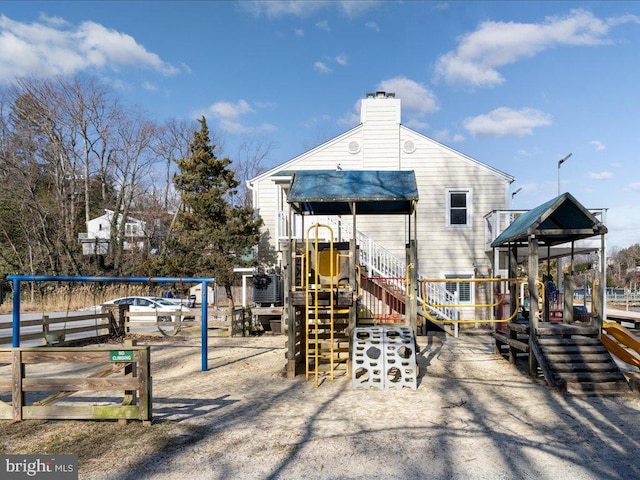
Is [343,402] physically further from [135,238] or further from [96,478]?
[135,238]

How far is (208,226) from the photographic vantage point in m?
23.3

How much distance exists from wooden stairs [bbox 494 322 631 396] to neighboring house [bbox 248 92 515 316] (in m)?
9.06

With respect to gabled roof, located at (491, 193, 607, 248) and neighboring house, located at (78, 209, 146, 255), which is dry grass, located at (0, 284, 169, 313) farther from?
gabled roof, located at (491, 193, 607, 248)

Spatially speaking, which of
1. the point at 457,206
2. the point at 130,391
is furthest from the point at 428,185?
the point at 130,391

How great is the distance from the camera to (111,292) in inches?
1101

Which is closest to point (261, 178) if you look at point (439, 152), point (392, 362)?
point (439, 152)

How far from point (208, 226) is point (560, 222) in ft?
56.8

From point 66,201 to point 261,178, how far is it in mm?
21496

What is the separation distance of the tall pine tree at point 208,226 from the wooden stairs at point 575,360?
14.2 metres

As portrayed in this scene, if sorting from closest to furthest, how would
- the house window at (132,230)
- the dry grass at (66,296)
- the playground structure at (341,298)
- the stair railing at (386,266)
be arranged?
the playground structure at (341,298) → the stair railing at (386,266) → the dry grass at (66,296) → the house window at (132,230)

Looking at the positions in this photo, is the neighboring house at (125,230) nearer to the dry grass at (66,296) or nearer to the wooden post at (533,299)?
the dry grass at (66,296)

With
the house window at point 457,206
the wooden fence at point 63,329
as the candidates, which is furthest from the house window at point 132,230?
the house window at point 457,206

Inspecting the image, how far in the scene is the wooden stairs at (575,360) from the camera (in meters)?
7.38

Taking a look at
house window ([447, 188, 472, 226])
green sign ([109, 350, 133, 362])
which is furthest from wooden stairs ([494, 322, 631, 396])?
house window ([447, 188, 472, 226])
